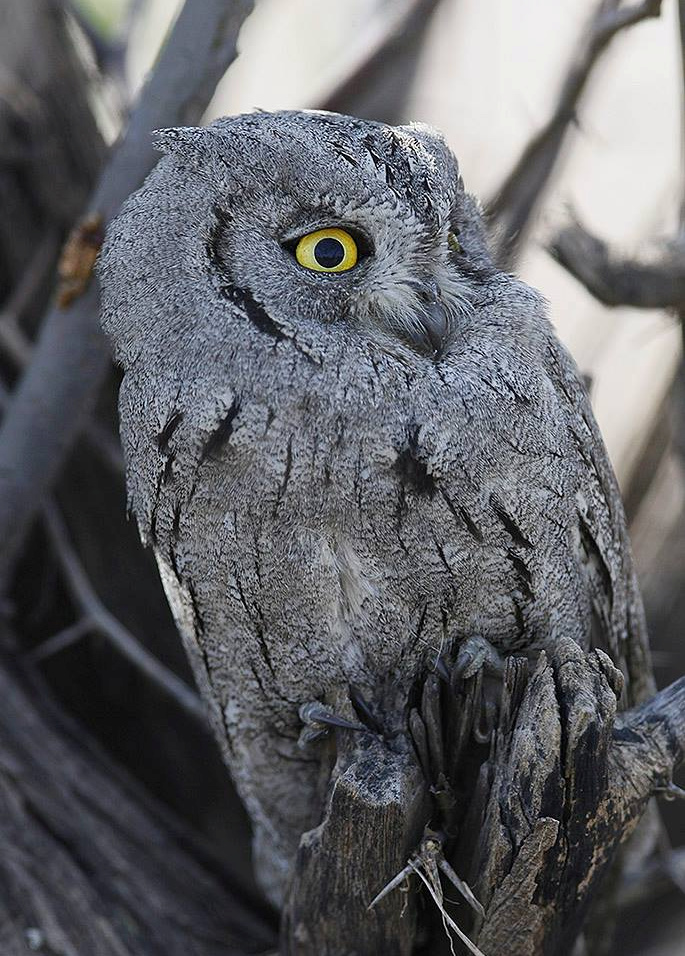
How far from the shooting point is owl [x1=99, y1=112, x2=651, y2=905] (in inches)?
64.9

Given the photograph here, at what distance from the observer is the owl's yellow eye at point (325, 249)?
163cm

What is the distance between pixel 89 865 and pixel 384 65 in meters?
2.50

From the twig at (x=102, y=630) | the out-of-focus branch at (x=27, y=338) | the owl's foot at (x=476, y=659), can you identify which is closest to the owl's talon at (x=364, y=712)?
the owl's foot at (x=476, y=659)

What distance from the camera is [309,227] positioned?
163 cm

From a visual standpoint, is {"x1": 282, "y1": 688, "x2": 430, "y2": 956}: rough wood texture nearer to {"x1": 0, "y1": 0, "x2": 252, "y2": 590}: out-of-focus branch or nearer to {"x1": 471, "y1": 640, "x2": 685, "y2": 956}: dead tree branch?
{"x1": 471, "y1": 640, "x2": 685, "y2": 956}: dead tree branch

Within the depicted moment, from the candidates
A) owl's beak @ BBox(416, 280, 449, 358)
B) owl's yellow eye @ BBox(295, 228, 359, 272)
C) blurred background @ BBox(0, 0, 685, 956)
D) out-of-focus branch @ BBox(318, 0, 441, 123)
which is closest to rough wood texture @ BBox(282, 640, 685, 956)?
owl's beak @ BBox(416, 280, 449, 358)

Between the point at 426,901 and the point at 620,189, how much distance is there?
2407 millimetres

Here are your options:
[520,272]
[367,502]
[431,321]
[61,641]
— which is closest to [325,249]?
[431,321]

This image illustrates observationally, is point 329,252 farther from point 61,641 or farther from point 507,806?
point 61,641

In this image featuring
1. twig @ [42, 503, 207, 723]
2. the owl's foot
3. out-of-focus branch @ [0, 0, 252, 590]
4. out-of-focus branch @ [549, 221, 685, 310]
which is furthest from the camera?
twig @ [42, 503, 207, 723]

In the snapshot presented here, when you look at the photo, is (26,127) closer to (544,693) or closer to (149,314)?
(149,314)

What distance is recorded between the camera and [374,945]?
74.3 inches

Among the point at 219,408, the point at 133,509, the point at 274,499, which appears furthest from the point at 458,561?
the point at 133,509

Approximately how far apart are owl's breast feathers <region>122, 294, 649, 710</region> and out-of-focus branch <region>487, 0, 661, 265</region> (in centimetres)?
46
